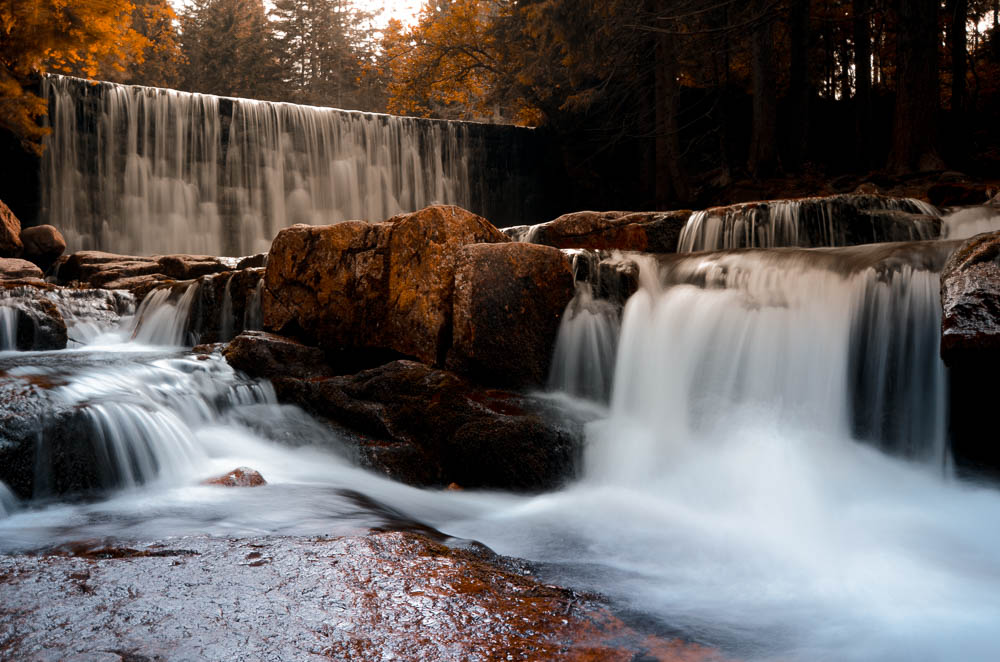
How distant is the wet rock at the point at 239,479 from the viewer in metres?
4.21

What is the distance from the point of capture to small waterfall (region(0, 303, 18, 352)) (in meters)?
7.92

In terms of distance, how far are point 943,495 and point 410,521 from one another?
3217 millimetres

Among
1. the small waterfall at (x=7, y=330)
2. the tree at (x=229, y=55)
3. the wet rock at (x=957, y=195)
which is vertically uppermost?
the tree at (x=229, y=55)

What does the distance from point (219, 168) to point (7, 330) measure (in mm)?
9556

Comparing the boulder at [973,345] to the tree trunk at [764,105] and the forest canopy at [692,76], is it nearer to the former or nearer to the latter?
the forest canopy at [692,76]

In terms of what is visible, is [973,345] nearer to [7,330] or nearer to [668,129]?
[7,330]

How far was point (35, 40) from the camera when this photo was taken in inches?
562

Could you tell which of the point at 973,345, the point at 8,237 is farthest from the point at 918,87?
the point at 8,237

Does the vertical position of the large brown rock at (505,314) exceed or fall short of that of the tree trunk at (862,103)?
it falls short

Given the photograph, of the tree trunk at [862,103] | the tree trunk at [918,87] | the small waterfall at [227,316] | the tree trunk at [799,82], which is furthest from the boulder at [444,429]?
the tree trunk at [862,103]

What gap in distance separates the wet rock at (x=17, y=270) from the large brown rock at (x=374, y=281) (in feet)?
21.2

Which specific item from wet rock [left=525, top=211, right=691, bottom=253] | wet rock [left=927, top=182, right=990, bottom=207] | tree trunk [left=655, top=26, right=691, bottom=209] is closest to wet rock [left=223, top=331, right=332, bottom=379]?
wet rock [left=525, top=211, right=691, bottom=253]

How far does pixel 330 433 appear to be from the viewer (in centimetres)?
538

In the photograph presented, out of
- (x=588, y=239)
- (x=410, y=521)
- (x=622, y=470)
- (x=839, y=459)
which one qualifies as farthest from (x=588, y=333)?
(x=588, y=239)
